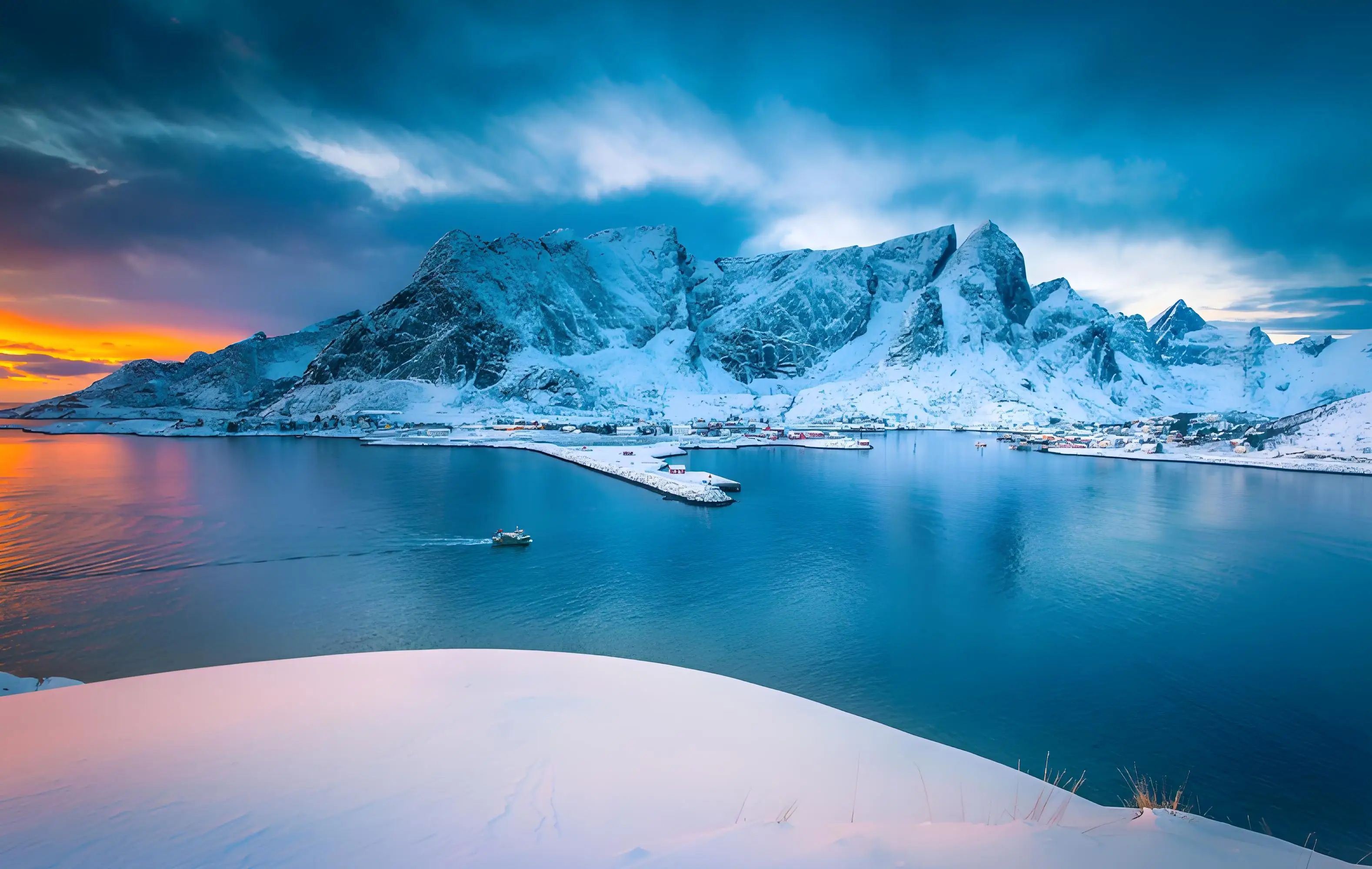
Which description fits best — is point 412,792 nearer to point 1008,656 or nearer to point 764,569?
point 1008,656

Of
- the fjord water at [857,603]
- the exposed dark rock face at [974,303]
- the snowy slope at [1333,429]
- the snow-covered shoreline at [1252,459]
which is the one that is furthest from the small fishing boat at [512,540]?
the exposed dark rock face at [974,303]

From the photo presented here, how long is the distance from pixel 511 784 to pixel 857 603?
1410 cm

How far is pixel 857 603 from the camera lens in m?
18.2

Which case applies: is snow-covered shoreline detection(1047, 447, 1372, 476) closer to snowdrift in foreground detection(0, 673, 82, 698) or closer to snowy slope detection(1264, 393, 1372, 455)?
snowy slope detection(1264, 393, 1372, 455)

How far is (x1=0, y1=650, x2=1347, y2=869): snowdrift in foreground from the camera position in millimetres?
4777

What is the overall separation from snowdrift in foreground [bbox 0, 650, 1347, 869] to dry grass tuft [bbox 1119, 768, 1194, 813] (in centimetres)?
199

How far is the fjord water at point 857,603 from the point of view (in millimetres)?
11211

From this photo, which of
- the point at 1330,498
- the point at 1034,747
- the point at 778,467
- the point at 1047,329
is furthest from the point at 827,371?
the point at 1034,747

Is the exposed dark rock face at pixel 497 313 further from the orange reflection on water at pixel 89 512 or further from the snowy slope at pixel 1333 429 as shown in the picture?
the snowy slope at pixel 1333 429

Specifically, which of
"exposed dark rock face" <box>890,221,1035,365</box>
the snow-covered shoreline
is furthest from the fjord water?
"exposed dark rock face" <box>890,221,1035,365</box>

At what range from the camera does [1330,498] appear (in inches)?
1662

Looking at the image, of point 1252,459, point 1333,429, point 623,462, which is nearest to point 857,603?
point 623,462

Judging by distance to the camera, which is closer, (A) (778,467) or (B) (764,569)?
(B) (764,569)

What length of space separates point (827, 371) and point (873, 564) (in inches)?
6429
